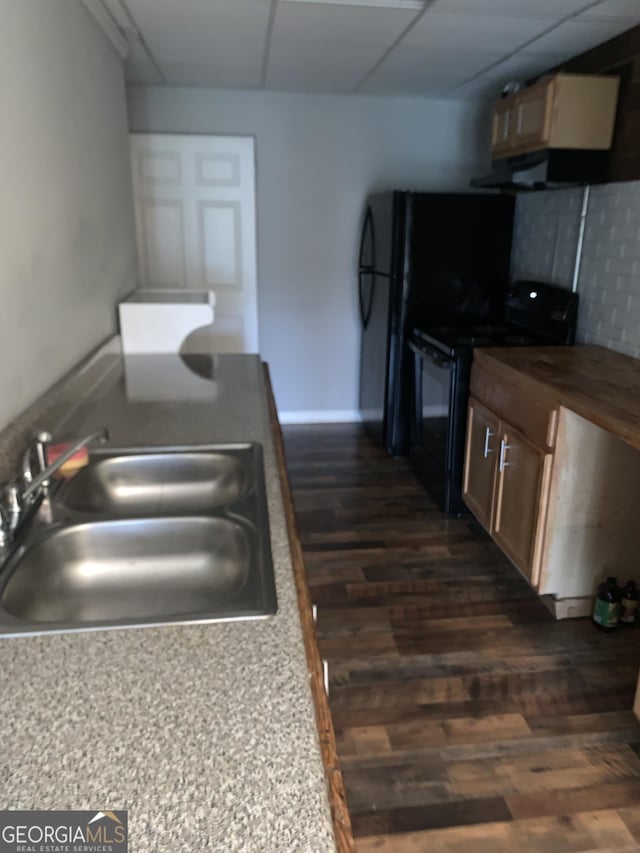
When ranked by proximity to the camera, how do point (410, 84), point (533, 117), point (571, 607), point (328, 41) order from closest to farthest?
point (571, 607) < point (533, 117) < point (328, 41) < point (410, 84)

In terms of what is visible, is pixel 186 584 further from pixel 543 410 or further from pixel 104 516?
pixel 543 410

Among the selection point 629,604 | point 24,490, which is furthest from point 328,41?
point 629,604

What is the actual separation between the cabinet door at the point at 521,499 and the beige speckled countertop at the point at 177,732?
149 cm

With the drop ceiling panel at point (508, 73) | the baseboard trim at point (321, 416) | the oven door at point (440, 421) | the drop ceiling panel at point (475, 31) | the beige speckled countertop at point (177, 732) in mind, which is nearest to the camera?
the beige speckled countertop at point (177, 732)

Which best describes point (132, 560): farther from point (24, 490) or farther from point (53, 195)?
point (53, 195)

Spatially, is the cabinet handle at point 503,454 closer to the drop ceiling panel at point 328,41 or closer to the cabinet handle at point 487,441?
the cabinet handle at point 487,441

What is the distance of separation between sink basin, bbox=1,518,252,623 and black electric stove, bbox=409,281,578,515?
1.96 metres

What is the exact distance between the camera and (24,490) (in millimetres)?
→ 1247

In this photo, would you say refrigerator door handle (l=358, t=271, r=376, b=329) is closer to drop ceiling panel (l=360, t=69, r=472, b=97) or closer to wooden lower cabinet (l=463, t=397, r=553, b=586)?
drop ceiling panel (l=360, t=69, r=472, b=97)

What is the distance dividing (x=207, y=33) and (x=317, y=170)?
58.0 inches

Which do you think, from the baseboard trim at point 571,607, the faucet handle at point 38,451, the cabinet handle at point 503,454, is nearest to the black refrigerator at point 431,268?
the cabinet handle at point 503,454

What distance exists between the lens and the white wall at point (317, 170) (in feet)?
13.3

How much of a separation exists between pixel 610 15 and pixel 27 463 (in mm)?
2680

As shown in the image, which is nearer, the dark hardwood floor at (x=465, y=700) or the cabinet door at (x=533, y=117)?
the dark hardwood floor at (x=465, y=700)
